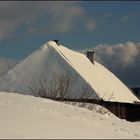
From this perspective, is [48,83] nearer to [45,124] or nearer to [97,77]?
[97,77]

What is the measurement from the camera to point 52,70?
35.8 meters

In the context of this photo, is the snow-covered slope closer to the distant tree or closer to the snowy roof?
the snowy roof

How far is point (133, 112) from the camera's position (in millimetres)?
42906

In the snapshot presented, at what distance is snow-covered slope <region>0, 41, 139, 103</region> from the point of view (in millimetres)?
34844

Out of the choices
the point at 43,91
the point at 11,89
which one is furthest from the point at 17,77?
the point at 43,91

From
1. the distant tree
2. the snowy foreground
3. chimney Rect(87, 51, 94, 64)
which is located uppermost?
chimney Rect(87, 51, 94, 64)

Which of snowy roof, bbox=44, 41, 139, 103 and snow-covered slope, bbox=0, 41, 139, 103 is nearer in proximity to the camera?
snow-covered slope, bbox=0, 41, 139, 103

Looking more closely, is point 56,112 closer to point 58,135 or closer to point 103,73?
point 58,135

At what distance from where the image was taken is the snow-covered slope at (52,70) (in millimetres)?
34844

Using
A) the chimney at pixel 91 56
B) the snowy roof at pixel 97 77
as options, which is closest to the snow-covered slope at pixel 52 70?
the snowy roof at pixel 97 77

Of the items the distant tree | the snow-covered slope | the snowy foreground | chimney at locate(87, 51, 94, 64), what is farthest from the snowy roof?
the snowy foreground

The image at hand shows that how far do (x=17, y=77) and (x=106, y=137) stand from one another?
26.1m

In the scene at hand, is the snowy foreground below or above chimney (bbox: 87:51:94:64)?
below

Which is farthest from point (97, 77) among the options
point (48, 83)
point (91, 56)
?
point (48, 83)
